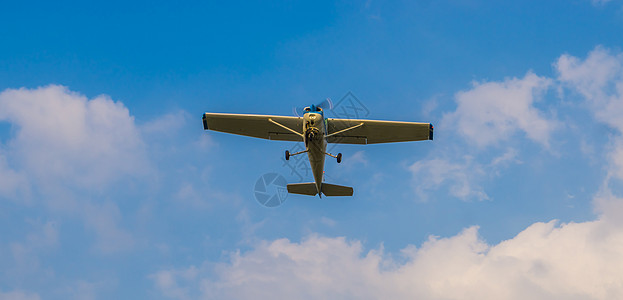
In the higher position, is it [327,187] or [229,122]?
[229,122]

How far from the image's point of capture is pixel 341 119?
3688 centimetres

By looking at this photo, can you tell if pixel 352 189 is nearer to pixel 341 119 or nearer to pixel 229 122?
pixel 341 119

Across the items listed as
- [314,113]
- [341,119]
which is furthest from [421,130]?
[314,113]

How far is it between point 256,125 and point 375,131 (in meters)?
6.45

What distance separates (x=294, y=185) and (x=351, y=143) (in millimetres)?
3990

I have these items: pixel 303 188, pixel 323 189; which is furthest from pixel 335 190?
pixel 303 188

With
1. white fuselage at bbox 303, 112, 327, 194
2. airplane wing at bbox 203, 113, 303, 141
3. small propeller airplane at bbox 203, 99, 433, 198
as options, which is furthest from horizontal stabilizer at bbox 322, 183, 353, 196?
airplane wing at bbox 203, 113, 303, 141

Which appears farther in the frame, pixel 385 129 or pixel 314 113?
pixel 385 129

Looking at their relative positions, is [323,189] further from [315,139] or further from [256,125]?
[315,139]

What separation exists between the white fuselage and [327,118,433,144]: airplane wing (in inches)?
52.7

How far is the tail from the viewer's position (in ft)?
127

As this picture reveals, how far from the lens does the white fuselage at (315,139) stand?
33719 millimetres

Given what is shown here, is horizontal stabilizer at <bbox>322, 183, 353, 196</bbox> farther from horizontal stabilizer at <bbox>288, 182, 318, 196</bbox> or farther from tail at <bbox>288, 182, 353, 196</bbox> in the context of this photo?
horizontal stabilizer at <bbox>288, 182, 318, 196</bbox>

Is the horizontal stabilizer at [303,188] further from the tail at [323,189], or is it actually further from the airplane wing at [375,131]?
the airplane wing at [375,131]
